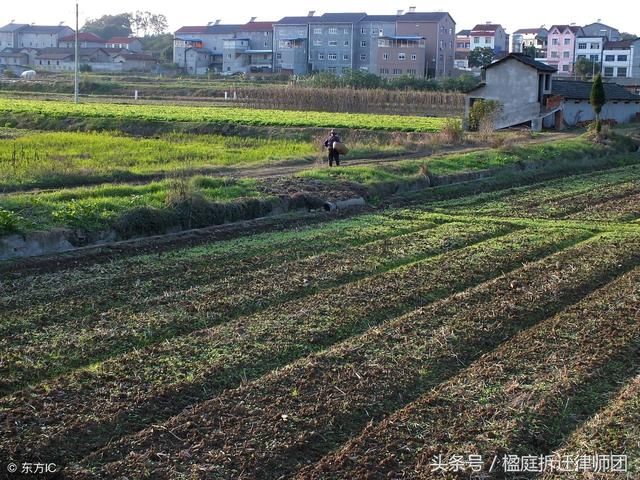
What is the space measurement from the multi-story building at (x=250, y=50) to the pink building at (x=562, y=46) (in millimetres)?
29841

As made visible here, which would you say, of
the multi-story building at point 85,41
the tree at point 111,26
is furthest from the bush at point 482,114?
the tree at point 111,26

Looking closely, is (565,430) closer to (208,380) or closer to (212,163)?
(208,380)

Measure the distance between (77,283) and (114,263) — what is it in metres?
1.25

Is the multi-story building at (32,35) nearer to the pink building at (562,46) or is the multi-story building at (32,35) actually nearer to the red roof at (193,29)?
the red roof at (193,29)

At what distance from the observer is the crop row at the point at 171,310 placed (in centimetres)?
785

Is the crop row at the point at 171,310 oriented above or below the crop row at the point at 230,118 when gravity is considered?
below

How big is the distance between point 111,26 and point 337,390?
14023cm

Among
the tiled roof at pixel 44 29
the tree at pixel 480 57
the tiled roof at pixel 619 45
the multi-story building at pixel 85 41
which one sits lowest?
the tree at pixel 480 57

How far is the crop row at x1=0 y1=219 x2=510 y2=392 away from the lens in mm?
7848

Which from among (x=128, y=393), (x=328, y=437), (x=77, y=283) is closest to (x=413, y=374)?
(x=328, y=437)

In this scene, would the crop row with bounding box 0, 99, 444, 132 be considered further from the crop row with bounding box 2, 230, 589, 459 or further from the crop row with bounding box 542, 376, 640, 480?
the crop row with bounding box 542, 376, 640, 480

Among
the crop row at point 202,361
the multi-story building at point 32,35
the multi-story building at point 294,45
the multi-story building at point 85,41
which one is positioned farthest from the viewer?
the multi-story building at point 32,35

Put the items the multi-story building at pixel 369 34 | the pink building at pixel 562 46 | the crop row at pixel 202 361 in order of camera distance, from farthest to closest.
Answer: the pink building at pixel 562 46
the multi-story building at pixel 369 34
the crop row at pixel 202 361

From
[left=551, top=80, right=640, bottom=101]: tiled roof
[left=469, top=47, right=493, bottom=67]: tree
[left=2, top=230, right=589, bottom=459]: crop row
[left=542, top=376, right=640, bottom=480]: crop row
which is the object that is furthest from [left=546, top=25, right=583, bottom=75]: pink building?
[left=542, top=376, right=640, bottom=480]: crop row
